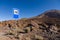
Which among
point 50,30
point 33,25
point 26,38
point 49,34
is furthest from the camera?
point 33,25

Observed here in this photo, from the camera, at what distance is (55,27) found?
1678 cm

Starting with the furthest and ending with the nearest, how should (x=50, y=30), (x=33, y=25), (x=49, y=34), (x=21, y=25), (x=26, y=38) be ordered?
(x=21, y=25)
(x=33, y=25)
(x=50, y=30)
(x=49, y=34)
(x=26, y=38)

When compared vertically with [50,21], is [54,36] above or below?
below

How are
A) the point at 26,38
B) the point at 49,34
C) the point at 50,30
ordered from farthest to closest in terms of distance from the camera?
the point at 50,30
the point at 49,34
the point at 26,38

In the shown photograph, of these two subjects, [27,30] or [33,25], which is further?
[33,25]

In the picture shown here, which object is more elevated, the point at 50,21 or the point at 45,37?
the point at 50,21

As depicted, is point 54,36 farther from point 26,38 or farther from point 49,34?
point 26,38

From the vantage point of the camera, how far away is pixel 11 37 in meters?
14.2

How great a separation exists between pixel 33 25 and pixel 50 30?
8.86ft

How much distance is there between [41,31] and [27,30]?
1.37 m

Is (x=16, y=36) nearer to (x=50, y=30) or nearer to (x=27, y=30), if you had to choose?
(x=27, y=30)

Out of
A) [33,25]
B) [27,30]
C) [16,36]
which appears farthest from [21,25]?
[16,36]

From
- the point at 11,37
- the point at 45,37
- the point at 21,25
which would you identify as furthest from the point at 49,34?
the point at 21,25

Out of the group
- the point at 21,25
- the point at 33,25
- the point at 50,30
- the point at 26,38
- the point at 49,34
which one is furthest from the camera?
the point at 21,25
